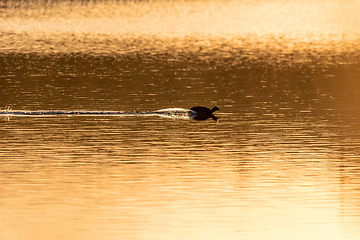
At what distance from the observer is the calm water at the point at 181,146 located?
2258 cm

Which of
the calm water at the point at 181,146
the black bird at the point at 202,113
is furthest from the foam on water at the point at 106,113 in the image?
the calm water at the point at 181,146

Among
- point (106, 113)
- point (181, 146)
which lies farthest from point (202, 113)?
point (181, 146)

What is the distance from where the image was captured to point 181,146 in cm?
3262

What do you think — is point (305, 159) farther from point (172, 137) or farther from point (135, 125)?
point (135, 125)

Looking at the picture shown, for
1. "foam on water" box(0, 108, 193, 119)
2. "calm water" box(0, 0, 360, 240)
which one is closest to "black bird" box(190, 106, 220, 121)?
"foam on water" box(0, 108, 193, 119)

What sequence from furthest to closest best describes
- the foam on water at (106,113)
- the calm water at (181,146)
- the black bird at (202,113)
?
the foam on water at (106,113) < the black bird at (202,113) < the calm water at (181,146)

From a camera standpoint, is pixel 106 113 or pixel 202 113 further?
pixel 106 113

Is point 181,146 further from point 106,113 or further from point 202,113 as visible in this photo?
point 106,113

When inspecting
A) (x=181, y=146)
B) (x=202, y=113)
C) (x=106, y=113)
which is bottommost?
(x=181, y=146)

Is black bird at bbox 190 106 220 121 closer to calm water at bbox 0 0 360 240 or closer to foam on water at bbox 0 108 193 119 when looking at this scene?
foam on water at bbox 0 108 193 119

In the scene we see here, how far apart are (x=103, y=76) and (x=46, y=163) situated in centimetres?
2932

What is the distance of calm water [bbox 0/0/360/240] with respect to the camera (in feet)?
74.1

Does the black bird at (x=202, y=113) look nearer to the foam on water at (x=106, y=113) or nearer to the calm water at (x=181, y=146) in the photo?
the foam on water at (x=106, y=113)

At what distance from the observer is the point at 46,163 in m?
29.2
